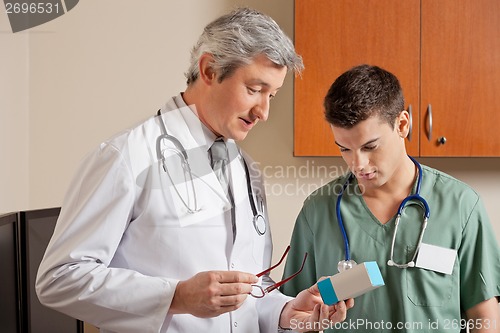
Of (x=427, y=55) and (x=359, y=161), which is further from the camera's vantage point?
(x=427, y=55)

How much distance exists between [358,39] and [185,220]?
122 cm

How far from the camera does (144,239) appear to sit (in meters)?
1.45

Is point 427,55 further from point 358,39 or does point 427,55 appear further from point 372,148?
point 372,148

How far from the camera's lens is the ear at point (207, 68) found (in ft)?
4.93

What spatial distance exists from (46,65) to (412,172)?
5.32 feet

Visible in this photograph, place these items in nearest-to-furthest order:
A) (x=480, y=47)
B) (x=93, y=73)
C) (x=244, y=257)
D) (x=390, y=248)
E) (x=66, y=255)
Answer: (x=66, y=255), (x=244, y=257), (x=390, y=248), (x=480, y=47), (x=93, y=73)

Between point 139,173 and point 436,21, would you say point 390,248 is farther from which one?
point 436,21

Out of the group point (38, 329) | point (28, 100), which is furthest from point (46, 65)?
point (38, 329)

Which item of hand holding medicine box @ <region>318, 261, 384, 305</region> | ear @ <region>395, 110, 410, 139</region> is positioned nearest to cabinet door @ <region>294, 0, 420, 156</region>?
ear @ <region>395, 110, 410, 139</region>

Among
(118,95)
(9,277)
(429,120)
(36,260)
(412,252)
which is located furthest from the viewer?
(118,95)

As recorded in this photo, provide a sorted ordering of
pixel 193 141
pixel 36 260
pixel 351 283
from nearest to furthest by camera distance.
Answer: pixel 351 283 → pixel 193 141 → pixel 36 260

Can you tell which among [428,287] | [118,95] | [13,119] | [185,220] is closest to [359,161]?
[428,287]

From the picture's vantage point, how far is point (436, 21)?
2.38 m

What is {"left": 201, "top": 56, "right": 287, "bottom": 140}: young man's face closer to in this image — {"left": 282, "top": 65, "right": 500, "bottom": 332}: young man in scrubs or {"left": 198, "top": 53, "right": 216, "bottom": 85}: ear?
{"left": 198, "top": 53, "right": 216, "bottom": 85}: ear
